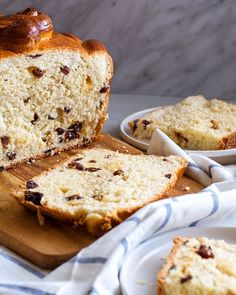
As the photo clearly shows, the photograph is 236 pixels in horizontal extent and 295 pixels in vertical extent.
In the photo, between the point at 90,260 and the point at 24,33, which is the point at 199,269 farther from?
the point at 24,33

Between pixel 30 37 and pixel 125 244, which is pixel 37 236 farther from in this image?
pixel 30 37

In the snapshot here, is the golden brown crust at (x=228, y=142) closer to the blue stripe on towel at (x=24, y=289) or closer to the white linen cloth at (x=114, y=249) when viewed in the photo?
the white linen cloth at (x=114, y=249)

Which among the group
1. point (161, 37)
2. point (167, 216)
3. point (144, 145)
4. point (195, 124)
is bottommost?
point (144, 145)

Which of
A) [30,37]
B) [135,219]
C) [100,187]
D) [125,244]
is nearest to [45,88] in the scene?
[30,37]

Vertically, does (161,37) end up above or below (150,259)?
above

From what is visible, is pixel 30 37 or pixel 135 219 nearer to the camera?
pixel 135 219

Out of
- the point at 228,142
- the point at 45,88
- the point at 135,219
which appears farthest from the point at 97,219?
the point at 228,142

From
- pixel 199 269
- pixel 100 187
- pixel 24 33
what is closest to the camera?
pixel 199 269

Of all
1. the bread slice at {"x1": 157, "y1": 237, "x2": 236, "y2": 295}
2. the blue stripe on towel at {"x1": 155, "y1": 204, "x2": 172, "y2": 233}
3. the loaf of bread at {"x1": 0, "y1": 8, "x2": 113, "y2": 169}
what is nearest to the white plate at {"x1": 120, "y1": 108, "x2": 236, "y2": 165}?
the loaf of bread at {"x1": 0, "y1": 8, "x2": 113, "y2": 169}

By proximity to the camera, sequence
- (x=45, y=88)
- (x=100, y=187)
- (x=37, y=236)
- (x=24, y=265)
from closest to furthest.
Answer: (x=24, y=265) < (x=37, y=236) < (x=100, y=187) < (x=45, y=88)
